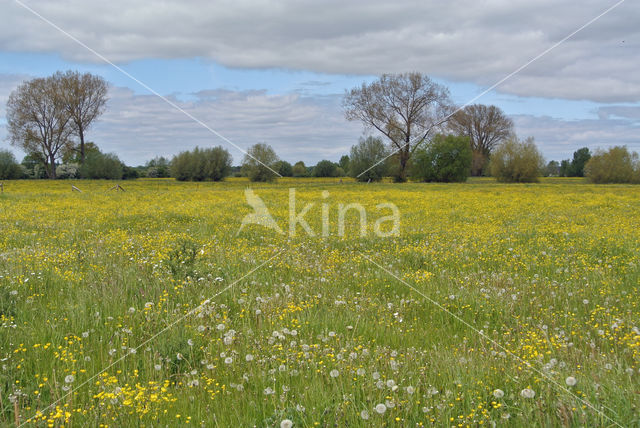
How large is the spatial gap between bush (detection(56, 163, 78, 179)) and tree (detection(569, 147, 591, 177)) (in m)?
103

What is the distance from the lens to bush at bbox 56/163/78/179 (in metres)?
72.4

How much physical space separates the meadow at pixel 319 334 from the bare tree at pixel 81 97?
61490 millimetres

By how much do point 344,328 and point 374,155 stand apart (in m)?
53.6

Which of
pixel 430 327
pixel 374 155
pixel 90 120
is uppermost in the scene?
pixel 90 120

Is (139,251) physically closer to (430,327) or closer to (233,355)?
(233,355)

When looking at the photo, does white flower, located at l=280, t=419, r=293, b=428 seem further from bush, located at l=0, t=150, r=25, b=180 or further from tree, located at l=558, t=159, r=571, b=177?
tree, located at l=558, t=159, r=571, b=177

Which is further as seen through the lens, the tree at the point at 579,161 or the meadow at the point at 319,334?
the tree at the point at 579,161

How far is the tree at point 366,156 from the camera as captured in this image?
5712 centimetres

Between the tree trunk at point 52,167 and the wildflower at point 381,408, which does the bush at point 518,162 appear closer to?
the tree trunk at point 52,167

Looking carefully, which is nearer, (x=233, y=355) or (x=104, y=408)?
(x=104, y=408)

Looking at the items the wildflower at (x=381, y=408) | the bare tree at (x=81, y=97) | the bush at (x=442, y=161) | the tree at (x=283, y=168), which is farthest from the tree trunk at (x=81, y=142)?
the wildflower at (x=381, y=408)

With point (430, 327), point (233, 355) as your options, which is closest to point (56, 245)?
point (233, 355)

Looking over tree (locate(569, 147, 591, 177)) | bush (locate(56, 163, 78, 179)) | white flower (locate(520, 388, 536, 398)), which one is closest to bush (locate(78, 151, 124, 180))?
bush (locate(56, 163, 78, 179))

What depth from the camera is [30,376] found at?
4129 millimetres
